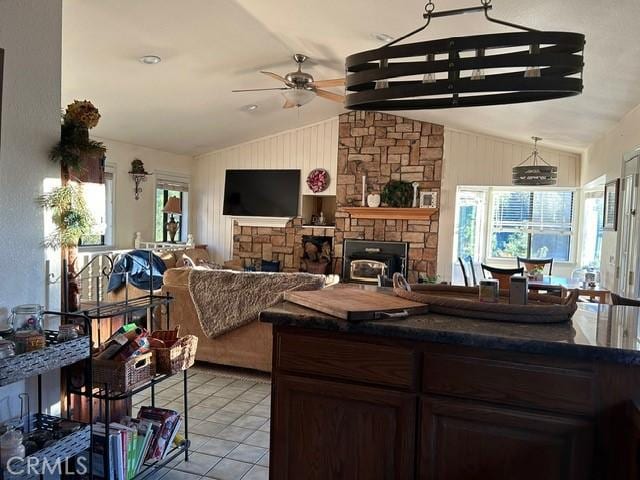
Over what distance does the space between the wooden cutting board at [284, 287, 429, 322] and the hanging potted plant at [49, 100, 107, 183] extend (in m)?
1.28

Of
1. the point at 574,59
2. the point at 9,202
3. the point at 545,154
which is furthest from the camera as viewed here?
the point at 545,154

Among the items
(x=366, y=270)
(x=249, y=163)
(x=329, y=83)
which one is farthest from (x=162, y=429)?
(x=249, y=163)

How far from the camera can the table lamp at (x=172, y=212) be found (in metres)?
7.44

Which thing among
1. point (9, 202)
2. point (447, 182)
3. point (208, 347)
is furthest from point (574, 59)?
point (447, 182)

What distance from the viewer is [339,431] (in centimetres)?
175

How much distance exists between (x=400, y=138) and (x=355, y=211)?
4.36ft

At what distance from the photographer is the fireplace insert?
748cm

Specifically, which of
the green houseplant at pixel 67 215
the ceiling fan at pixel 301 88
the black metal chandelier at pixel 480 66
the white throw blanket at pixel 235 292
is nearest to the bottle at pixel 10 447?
the green houseplant at pixel 67 215

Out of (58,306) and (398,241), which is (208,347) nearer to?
(58,306)

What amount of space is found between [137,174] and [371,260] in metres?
3.73

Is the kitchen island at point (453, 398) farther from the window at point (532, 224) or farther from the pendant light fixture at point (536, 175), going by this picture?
the window at point (532, 224)

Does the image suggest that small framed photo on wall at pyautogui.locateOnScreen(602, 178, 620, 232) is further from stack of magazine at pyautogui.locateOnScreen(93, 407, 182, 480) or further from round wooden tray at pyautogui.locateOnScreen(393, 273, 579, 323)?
stack of magazine at pyautogui.locateOnScreen(93, 407, 182, 480)

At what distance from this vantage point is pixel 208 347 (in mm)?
4281

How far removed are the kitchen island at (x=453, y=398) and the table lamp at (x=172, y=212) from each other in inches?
238
